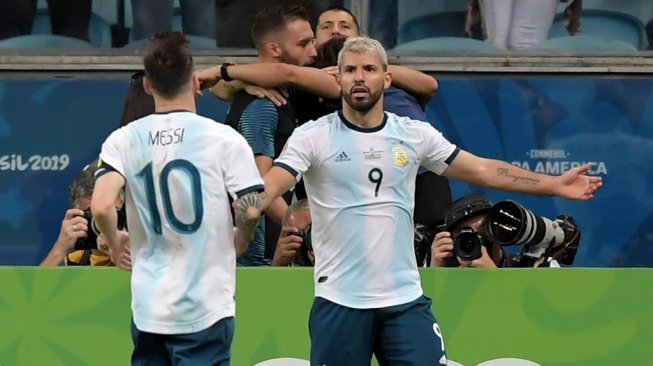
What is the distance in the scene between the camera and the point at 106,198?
559 cm

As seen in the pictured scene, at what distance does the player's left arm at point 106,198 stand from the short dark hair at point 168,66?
0.38m

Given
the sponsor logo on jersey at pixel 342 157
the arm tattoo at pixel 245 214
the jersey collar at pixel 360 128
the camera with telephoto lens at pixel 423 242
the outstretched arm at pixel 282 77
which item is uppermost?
the outstretched arm at pixel 282 77

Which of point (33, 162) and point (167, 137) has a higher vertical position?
point (167, 137)

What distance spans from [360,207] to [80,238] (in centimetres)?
154

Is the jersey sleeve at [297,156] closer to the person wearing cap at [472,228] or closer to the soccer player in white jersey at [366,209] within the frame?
the soccer player in white jersey at [366,209]

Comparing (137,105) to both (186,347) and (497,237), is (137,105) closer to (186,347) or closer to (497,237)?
(497,237)

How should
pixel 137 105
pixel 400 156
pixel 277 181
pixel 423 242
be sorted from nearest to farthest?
1. pixel 277 181
2. pixel 400 156
3. pixel 423 242
4. pixel 137 105

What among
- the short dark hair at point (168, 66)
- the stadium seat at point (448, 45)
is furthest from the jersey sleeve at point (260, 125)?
the stadium seat at point (448, 45)

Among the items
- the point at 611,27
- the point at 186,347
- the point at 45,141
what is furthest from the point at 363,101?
the point at 45,141

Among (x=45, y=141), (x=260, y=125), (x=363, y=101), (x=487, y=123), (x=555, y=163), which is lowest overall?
(x=555, y=163)

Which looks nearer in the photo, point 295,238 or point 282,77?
point 295,238

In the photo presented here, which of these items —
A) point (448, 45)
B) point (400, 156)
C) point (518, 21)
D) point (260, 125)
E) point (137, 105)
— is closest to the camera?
point (400, 156)

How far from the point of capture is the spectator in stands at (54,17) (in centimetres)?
952

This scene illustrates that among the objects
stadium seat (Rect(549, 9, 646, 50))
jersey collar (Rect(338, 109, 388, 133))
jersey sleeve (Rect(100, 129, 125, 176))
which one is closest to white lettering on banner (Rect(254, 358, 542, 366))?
jersey collar (Rect(338, 109, 388, 133))
